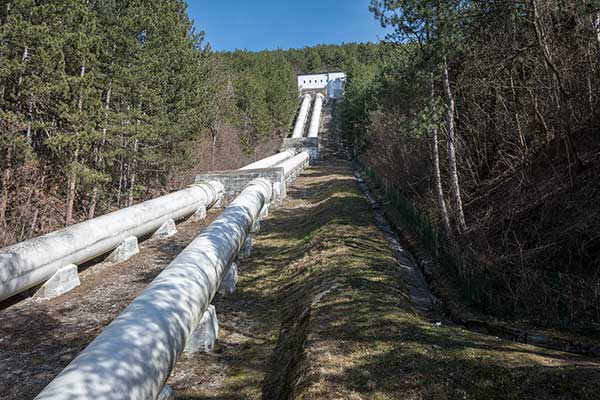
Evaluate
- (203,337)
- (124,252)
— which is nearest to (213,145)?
(124,252)

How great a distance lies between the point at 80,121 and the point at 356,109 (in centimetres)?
2647

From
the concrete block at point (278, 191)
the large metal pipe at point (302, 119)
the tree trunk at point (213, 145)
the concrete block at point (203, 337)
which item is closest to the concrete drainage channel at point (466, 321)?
the concrete block at point (203, 337)

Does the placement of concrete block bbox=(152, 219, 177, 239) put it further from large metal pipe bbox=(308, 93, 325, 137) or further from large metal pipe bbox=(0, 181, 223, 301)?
large metal pipe bbox=(308, 93, 325, 137)

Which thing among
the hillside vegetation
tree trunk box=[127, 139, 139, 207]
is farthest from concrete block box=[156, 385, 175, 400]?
tree trunk box=[127, 139, 139, 207]

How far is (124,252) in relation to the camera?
8992mm

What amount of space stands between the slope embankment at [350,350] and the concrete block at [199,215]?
5169 millimetres

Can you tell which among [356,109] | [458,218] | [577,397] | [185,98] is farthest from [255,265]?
[356,109]

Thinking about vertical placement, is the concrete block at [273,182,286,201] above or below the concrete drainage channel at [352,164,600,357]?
above

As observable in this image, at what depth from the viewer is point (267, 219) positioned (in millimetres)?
13453

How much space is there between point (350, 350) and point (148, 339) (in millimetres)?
2134

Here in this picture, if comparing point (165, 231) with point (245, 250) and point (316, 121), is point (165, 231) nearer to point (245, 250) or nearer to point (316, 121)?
point (245, 250)

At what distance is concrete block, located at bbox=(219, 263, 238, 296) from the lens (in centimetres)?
728

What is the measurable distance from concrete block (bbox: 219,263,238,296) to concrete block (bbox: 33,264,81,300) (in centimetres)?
280

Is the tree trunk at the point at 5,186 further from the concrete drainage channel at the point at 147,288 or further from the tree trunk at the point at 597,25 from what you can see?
the tree trunk at the point at 597,25
